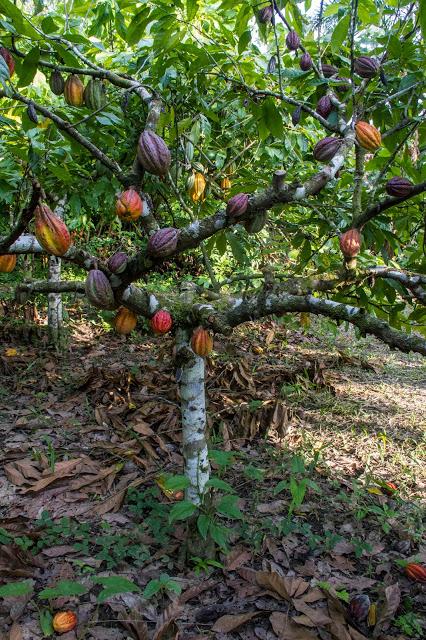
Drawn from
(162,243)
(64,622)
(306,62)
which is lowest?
(64,622)

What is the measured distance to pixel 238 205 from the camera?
5.03ft

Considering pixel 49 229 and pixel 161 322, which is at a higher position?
pixel 49 229

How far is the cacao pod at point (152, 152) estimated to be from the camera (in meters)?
1.52

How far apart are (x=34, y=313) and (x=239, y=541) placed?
12.1 feet

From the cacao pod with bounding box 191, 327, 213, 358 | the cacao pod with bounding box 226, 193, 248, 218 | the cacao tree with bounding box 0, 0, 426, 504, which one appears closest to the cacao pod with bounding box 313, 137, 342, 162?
the cacao tree with bounding box 0, 0, 426, 504

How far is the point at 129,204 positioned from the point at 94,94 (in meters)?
0.62

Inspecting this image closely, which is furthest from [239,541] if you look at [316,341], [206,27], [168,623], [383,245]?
[316,341]

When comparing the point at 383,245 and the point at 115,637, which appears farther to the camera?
the point at 383,245

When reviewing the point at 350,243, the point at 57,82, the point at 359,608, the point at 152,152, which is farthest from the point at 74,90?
the point at 359,608

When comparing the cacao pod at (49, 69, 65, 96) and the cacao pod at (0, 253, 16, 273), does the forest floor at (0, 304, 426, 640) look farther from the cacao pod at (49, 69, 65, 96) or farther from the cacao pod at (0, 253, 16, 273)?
the cacao pod at (49, 69, 65, 96)

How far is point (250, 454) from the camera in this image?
114 inches

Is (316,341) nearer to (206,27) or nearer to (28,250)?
(206,27)

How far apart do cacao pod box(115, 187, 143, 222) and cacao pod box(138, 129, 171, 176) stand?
0.11 m

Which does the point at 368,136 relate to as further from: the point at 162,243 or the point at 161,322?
the point at 161,322
